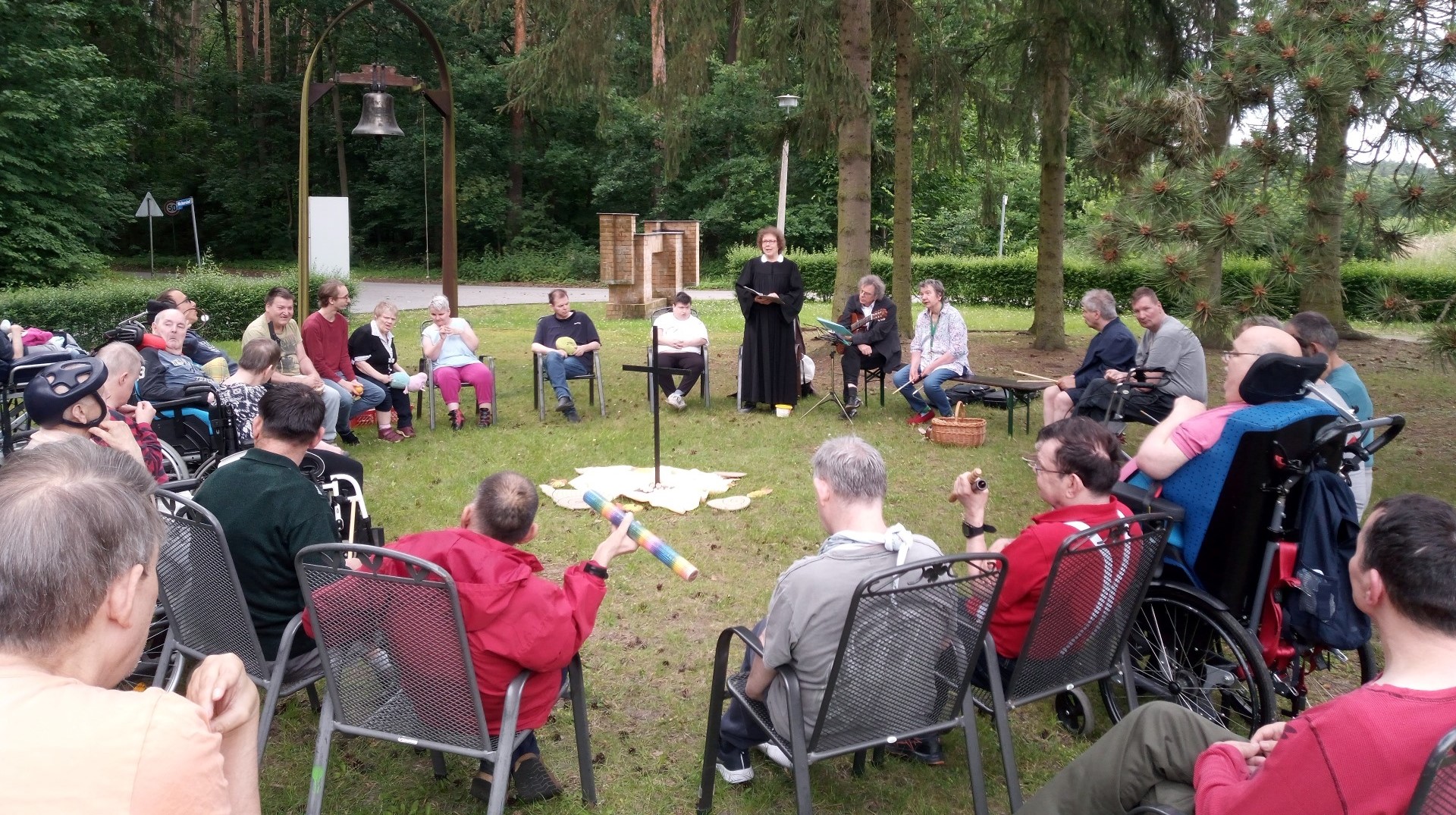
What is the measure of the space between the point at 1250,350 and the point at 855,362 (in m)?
5.81

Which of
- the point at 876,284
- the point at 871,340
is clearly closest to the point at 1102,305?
the point at 871,340

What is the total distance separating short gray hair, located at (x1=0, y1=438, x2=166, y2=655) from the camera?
137cm

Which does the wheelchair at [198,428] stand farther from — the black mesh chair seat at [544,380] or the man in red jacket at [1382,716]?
the man in red jacket at [1382,716]

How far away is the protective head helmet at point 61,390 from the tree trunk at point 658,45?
609cm

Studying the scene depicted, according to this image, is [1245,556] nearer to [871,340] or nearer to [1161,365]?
[1161,365]

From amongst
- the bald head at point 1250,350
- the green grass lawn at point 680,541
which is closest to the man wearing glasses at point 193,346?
the green grass lawn at point 680,541

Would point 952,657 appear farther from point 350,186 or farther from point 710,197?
point 350,186

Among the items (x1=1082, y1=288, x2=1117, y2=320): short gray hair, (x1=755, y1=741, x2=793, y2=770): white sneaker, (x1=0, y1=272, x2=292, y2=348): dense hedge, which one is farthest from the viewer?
(x1=0, y1=272, x2=292, y2=348): dense hedge

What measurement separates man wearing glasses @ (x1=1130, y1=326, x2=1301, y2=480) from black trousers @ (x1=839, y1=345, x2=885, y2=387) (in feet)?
18.3

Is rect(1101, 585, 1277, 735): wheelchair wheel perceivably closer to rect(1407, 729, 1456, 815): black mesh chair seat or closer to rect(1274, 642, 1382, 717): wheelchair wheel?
rect(1274, 642, 1382, 717): wheelchair wheel

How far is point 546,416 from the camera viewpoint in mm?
9180

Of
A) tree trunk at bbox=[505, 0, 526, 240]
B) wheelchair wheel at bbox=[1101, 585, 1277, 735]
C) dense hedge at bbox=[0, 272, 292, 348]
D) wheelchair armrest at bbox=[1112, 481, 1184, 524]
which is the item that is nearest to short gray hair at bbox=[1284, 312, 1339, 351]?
wheelchair armrest at bbox=[1112, 481, 1184, 524]

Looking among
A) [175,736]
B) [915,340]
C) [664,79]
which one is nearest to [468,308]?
[664,79]

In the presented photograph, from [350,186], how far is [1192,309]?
36.7 meters
